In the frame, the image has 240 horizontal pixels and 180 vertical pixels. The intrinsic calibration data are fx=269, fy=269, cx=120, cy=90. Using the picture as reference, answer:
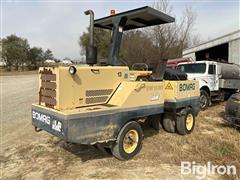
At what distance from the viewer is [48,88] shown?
4.77 metres

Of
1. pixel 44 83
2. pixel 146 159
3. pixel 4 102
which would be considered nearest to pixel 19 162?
pixel 44 83

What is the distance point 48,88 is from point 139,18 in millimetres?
2436

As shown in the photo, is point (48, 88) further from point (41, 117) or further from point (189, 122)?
point (189, 122)

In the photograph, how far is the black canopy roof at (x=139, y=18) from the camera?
537 centimetres

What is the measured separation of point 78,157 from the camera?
5.39 m

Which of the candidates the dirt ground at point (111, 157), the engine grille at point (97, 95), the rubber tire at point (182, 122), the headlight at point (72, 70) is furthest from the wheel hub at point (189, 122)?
the headlight at point (72, 70)

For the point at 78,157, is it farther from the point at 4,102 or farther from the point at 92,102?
the point at 4,102

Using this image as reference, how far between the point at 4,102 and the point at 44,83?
29.4ft

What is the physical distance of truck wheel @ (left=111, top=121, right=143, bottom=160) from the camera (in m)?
4.96

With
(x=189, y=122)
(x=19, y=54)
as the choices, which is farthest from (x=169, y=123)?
(x=19, y=54)

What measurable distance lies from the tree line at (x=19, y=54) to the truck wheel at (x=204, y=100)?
152 ft

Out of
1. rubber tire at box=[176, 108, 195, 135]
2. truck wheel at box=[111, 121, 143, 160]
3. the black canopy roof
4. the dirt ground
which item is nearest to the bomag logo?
rubber tire at box=[176, 108, 195, 135]

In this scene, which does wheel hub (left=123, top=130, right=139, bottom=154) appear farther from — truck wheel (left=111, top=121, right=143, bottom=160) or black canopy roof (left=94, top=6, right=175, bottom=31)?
black canopy roof (left=94, top=6, right=175, bottom=31)

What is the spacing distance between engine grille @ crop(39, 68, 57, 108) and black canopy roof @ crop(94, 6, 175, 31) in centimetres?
192
